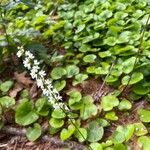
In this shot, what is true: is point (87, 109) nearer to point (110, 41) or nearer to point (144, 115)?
point (144, 115)

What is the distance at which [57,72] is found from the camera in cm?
213

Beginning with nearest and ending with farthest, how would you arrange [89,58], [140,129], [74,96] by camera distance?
1. [140,129]
2. [74,96]
3. [89,58]

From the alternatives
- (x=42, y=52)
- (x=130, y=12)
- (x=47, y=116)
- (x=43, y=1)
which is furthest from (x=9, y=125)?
(x=43, y=1)

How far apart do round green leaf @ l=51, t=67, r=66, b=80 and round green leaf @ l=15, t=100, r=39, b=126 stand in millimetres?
A: 248

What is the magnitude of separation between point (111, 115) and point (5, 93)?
68 centimetres

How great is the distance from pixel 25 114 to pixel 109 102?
46 centimetres

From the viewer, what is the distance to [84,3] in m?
3.02

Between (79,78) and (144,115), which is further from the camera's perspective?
(79,78)

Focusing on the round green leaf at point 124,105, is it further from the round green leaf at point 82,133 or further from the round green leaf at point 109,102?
the round green leaf at point 82,133

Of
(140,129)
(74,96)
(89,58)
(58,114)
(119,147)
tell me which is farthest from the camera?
(89,58)

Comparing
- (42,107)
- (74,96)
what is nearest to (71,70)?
(74,96)

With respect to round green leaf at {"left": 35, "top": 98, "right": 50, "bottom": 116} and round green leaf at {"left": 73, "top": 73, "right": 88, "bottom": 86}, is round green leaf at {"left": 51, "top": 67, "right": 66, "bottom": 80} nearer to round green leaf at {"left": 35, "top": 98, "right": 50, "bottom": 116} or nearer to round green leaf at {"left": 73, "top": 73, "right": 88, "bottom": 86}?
round green leaf at {"left": 73, "top": 73, "right": 88, "bottom": 86}

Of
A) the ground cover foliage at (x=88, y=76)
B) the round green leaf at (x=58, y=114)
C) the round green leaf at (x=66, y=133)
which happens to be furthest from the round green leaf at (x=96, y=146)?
the round green leaf at (x=58, y=114)

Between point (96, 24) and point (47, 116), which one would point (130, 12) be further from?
point (47, 116)
